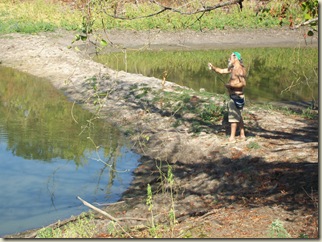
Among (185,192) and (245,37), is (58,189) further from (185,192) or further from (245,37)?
(245,37)

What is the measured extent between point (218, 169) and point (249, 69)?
15.6m

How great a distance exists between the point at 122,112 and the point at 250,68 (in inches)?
440

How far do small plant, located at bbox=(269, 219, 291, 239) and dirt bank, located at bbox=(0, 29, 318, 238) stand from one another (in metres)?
0.14

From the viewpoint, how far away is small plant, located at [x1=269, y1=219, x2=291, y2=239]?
23.3ft

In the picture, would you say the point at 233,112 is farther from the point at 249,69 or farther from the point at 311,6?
the point at 249,69

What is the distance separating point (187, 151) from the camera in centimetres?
Answer: 1260

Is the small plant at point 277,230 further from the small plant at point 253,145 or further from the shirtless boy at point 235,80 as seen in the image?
the shirtless boy at point 235,80

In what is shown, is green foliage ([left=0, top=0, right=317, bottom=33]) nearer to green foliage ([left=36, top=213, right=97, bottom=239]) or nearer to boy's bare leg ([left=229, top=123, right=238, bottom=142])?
boy's bare leg ([left=229, top=123, right=238, bottom=142])

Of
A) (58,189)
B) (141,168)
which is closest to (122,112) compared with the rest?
(141,168)

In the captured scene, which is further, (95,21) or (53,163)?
(95,21)

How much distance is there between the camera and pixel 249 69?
26234 millimetres

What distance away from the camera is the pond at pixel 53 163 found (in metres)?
9.95

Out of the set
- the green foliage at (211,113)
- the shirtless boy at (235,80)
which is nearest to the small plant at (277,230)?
the shirtless boy at (235,80)

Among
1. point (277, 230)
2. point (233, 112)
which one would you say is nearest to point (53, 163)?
point (233, 112)
